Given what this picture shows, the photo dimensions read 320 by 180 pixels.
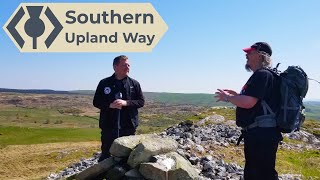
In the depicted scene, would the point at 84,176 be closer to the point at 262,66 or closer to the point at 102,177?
the point at 102,177

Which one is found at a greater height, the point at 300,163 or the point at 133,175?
the point at 133,175

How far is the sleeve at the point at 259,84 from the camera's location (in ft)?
22.1

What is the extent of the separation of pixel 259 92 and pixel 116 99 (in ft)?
13.2

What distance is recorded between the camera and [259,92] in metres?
6.72

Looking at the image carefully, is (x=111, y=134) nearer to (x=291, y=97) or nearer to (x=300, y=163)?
(x=291, y=97)

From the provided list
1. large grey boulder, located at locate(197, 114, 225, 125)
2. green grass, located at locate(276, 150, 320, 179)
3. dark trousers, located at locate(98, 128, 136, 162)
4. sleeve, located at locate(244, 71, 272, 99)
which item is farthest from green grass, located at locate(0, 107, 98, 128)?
sleeve, located at locate(244, 71, 272, 99)

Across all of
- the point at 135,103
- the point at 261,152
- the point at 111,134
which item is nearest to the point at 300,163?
the point at 135,103

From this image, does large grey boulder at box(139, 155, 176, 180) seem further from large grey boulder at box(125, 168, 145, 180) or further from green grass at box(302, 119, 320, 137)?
green grass at box(302, 119, 320, 137)

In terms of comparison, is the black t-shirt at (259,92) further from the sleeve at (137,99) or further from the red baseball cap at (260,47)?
the sleeve at (137,99)

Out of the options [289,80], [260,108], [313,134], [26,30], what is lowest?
[313,134]

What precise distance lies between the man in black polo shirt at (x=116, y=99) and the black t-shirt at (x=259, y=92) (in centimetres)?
343

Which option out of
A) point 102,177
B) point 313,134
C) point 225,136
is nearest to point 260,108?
point 102,177

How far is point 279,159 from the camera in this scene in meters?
17.0

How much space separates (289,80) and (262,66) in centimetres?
51
